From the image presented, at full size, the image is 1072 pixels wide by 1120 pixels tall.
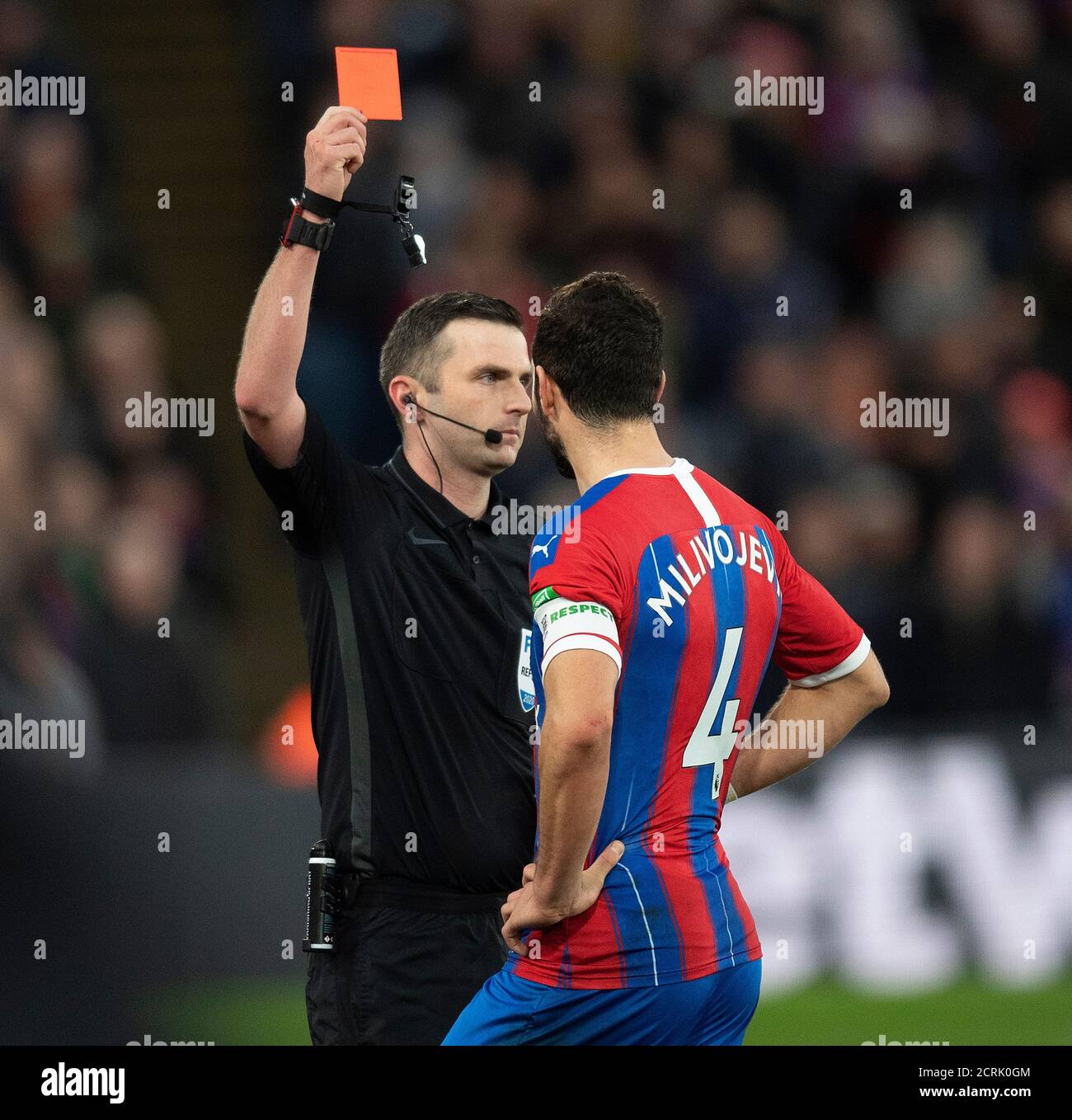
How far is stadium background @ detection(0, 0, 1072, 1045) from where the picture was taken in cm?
569

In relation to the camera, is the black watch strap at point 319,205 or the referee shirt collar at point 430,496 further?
the referee shirt collar at point 430,496

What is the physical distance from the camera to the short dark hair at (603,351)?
9.79 ft

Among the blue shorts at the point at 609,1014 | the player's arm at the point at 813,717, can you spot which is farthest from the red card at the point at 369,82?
the blue shorts at the point at 609,1014

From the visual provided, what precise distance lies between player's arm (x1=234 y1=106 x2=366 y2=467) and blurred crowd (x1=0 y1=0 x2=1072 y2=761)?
10.9ft

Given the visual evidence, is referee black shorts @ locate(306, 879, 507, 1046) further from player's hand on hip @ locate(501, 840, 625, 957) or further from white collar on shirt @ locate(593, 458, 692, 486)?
white collar on shirt @ locate(593, 458, 692, 486)

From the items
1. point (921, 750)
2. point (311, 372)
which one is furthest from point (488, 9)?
point (921, 750)

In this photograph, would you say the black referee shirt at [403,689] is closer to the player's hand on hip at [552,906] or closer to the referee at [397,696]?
the referee at [397,696]

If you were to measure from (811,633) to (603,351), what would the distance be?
0.74 metres

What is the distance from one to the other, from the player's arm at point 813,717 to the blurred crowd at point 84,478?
123 inches

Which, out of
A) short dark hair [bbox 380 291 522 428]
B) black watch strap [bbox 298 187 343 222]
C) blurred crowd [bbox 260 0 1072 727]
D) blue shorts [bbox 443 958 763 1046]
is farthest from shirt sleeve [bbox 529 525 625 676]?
blurred crowd [bbox 260 0 1072 727]

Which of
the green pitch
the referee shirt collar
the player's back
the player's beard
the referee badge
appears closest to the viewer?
the player's back

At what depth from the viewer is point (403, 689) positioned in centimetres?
345

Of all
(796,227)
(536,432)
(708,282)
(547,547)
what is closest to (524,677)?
(547,547)

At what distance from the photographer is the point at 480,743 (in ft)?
11.4
